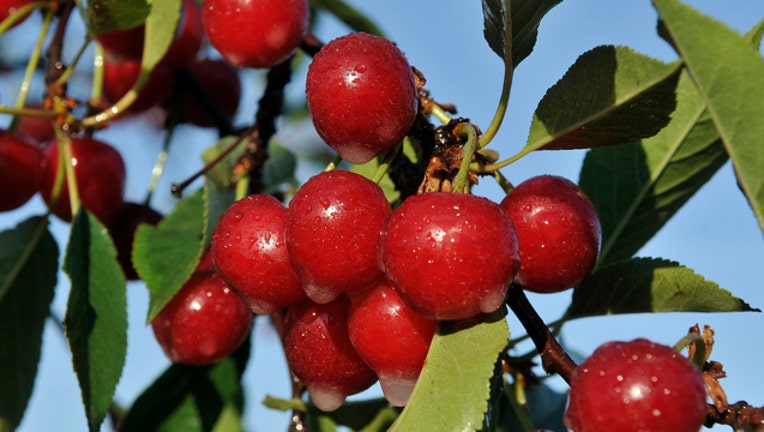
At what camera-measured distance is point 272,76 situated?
5.79ft

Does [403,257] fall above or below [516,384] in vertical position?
above

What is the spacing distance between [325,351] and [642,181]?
2.44 feet

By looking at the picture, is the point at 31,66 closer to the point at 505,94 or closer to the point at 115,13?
the point at 115,13

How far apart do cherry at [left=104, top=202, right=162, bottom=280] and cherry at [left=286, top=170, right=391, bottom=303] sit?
948 mm

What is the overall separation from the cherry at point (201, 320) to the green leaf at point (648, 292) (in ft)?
1.89

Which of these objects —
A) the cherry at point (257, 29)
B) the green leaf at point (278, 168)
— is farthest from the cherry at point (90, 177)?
the cherry at point (257, 29)

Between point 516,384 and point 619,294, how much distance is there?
0.29 m

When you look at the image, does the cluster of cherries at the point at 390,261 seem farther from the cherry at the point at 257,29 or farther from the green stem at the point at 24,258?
the green stem at the point at 24,258

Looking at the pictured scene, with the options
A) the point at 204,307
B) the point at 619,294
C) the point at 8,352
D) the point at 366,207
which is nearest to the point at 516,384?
the point at 619,294

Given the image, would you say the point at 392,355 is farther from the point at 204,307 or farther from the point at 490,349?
the point at 204,307

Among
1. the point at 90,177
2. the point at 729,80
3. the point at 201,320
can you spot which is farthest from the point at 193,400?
the point at 729,80

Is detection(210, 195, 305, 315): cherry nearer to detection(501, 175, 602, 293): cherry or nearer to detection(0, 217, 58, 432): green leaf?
detection(501, 175, 602, 293): cherry

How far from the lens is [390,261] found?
38.3 inches

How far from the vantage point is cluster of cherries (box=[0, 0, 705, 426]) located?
35.6 inches
